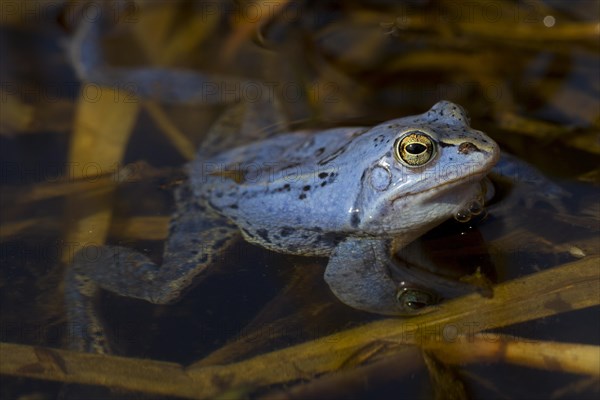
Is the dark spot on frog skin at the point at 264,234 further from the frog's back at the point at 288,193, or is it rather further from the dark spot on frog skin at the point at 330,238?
the dark spot on frog skin at the point at 330,238

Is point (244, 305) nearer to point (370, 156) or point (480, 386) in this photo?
point (370, 156)

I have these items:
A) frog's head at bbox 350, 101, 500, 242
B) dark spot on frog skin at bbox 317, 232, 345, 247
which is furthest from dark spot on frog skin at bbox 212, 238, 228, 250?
frog's head at bbox 350, 101, 500, 242

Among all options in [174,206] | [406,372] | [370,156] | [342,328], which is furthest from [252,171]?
[406,372]

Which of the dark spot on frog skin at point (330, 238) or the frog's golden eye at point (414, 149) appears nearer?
the frog's golden eye at point (414, 149)

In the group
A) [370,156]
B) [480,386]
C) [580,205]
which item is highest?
[370,156]

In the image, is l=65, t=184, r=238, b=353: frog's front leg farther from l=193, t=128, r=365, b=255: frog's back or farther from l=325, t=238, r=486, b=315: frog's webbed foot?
l=325, t=238, r=486, b=315: frog's webbed foot

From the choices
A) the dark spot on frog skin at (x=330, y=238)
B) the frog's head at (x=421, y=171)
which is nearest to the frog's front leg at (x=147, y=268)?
the dark spot on frog skin at (x=330, y=238)
